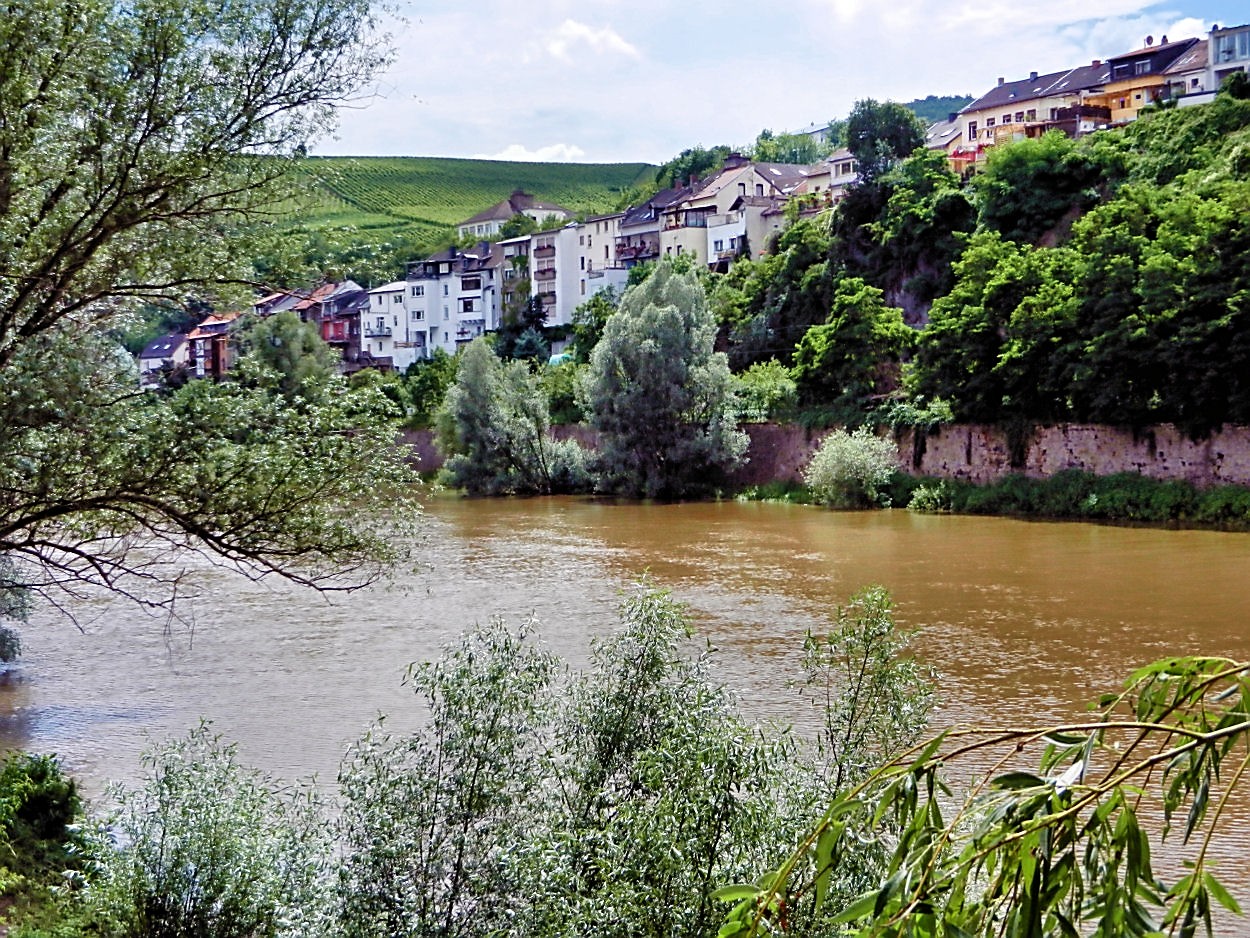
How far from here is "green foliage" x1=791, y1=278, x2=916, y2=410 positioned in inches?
1724

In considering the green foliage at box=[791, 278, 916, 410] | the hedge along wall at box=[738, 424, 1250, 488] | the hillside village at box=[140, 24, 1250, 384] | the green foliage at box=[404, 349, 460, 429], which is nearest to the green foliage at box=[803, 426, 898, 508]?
the hedge along wall at box=[738, 424, 1250, 488]

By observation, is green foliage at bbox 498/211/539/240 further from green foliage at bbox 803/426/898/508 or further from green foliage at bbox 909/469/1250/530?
green foliage at bbox 909/469/1250/530

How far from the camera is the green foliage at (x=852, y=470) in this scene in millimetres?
39250

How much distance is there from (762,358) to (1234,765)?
4517 cm

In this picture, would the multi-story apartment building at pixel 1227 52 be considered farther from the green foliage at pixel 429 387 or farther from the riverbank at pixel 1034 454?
the green foliage at pixel 429 387

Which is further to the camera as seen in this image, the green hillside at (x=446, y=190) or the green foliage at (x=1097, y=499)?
the green hillside at (x=446, y=190)

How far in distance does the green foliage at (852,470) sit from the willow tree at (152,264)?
30.1m

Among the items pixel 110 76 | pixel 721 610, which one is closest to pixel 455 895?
pixel 110 76

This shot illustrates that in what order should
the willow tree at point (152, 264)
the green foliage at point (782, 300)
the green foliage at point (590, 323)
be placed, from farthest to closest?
1. the green foliage at point (590, 323)
2. the green foliage at point (782, 300)
3. the willow tree at point (152, 264)

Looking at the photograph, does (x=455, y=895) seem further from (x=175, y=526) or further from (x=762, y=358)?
(x=762, y=358)

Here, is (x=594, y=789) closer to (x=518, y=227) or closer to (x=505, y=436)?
(x=505, y=436)

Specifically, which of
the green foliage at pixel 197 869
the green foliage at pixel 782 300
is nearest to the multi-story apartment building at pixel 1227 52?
the green foliage at pixel 782 300

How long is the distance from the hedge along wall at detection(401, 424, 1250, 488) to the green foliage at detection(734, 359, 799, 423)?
0.77 m

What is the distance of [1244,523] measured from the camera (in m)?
31.5
